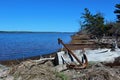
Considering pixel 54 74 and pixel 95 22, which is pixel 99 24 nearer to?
pixel 95 22

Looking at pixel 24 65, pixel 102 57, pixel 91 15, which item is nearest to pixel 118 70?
pixel 102 57

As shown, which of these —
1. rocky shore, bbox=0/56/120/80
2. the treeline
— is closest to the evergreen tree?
the treeline

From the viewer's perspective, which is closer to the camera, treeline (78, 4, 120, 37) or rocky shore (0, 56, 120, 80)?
rocky shore (0, 56, 120, 80)

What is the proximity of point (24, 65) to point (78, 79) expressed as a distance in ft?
7.46

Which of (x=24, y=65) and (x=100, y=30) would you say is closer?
(x=24, y=65)

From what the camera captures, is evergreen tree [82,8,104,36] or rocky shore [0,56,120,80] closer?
rocky shore [0,56,120,80]

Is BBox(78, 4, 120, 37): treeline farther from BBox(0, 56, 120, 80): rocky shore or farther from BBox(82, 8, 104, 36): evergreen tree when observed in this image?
BBox(0, 56, 120, 80): rocky shore

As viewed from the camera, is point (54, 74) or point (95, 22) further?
point (95, 22)

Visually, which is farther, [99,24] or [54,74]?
[99,24]

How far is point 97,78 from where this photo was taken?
29.9ft

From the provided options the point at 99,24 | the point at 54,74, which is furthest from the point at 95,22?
the point at 54,74

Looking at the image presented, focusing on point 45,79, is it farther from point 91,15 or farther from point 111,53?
point 91,15

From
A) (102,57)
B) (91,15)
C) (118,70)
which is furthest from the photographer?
(91,15)

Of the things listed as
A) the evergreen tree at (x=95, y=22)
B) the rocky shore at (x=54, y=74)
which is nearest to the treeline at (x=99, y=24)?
the evergreen tree at (x=95, y=22)
